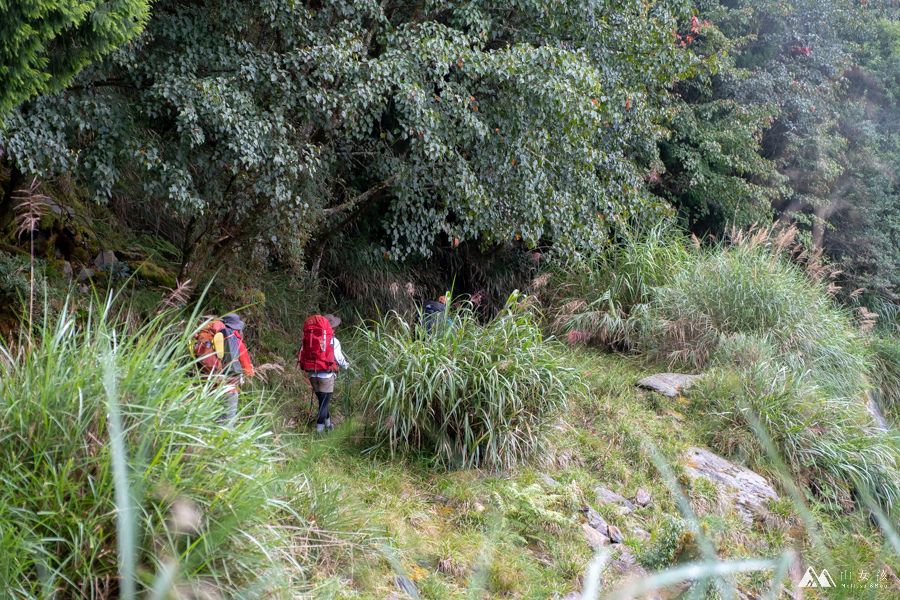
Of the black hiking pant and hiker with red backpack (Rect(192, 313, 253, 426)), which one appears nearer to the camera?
hiker with red backpack (Rect(192, 313, 253, 426))

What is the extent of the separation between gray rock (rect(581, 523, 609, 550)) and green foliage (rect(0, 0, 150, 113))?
4783 millimetres

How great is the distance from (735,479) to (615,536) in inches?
77.7

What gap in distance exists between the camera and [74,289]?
700 centimetres

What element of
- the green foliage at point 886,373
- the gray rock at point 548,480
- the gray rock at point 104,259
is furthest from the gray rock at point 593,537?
the green foliage at point 886,373

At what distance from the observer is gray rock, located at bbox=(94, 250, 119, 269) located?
7814mm

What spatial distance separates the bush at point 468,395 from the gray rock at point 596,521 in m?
0.73

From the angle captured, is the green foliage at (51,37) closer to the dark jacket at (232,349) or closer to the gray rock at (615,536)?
the dark jacket at (232,349)

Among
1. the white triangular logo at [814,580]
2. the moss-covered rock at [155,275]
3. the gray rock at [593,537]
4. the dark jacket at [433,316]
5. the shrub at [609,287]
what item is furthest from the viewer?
the shrub at [609,287]

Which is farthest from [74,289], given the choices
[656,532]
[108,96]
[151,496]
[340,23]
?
[656,532]

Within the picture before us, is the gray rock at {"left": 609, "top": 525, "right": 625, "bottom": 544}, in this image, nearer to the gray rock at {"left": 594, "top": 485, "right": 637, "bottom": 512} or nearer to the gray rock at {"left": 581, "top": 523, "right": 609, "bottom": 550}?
the gray rock at {"left": 581, "top": 523, "right": 609, "bottom": 550}

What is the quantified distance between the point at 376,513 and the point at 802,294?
25.7 ft

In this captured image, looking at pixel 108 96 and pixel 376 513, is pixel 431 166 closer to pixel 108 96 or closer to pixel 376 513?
pixel 108 96

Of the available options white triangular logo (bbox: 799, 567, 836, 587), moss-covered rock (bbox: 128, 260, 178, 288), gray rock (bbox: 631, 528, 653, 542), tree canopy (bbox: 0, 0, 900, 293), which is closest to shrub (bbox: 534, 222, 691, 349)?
tree canopy (bbox: 0, 0, 900, 293)

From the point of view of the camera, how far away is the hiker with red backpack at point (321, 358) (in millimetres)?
6566
